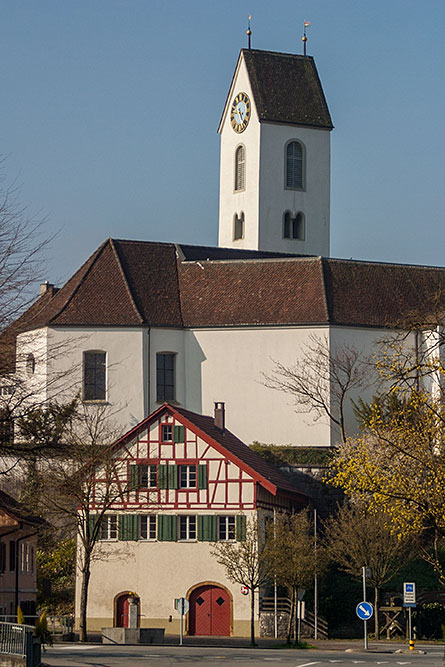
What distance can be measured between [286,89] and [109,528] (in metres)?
43.5

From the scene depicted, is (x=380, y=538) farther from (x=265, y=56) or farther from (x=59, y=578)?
(x=265, y=56)

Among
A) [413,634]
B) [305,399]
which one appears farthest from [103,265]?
[413,634]

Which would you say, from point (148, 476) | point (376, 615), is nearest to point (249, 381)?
point (148, 476)

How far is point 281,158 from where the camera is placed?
81562 mm

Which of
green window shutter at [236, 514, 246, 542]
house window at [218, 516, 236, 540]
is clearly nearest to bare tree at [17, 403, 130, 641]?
house window at [218, 516, 236, 540]

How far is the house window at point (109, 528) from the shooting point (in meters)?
46.6

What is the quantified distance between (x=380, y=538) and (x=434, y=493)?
2377cm

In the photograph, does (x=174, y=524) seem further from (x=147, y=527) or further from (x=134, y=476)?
(x=134, y=476)

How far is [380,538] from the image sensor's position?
45562 mm

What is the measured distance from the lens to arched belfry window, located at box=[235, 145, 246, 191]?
83750 millimetres

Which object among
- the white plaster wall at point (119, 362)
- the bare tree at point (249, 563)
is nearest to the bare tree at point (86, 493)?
the bare tree at point (249, 563)

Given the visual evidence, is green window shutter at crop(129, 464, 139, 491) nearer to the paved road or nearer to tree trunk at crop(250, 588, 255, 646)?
tree trunk at crop(250, 588, 255, 646)

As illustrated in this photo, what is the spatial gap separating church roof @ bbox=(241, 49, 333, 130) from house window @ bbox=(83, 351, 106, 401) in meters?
25.9

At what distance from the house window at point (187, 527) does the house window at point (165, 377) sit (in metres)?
15.4
